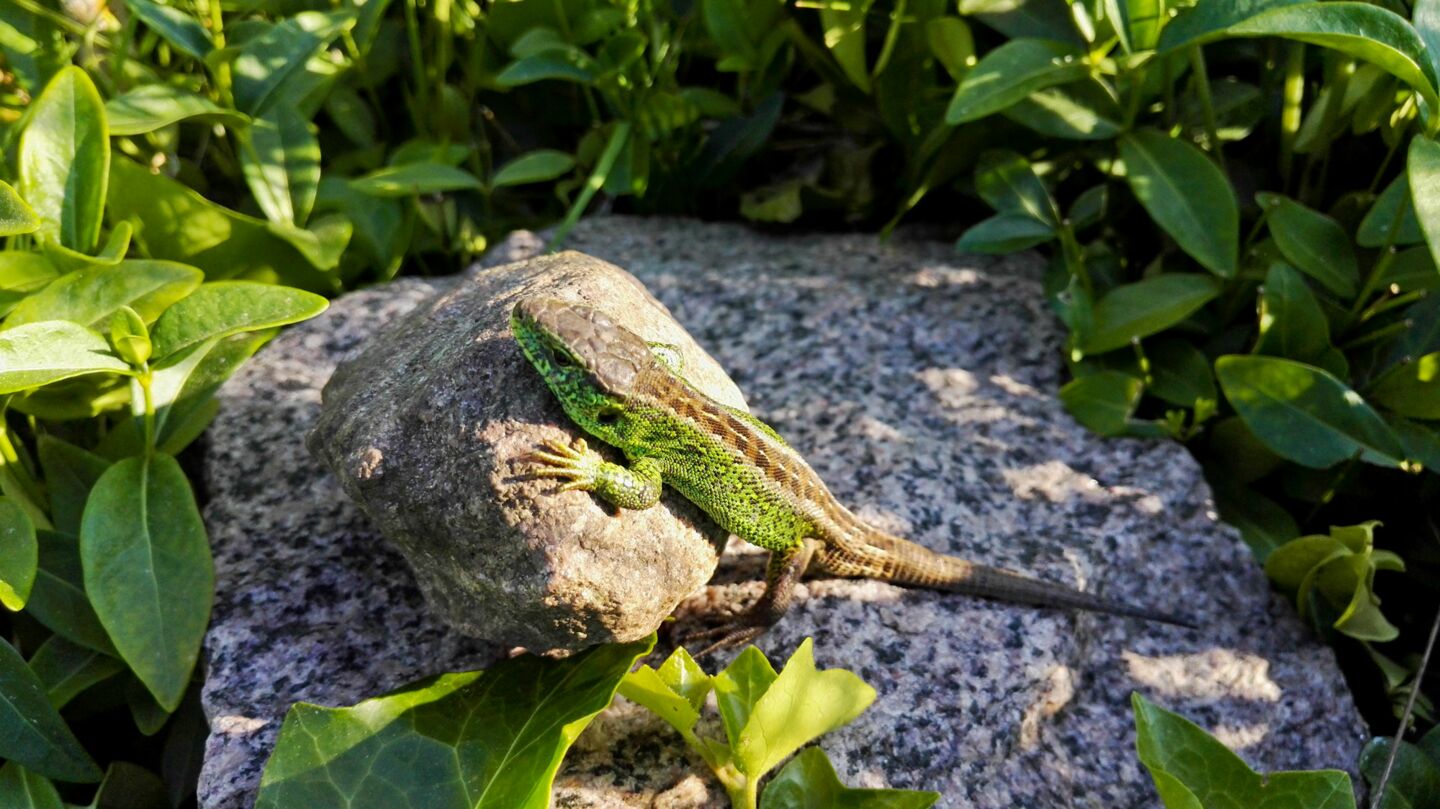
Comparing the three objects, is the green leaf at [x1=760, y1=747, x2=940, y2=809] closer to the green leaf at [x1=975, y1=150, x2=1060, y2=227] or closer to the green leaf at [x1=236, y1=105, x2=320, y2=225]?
the green leaf at [x1=975, y1=150, x2=1060, y2=227]

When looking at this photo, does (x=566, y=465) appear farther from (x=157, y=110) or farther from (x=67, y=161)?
(x=157, y=110)

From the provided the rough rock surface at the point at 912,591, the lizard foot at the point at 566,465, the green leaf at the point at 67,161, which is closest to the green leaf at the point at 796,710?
the rough rock surface at the point at 912,591

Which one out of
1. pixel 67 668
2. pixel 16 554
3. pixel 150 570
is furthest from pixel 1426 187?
pixel 67 668

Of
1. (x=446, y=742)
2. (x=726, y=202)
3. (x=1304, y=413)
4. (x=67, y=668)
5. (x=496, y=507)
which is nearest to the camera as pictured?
(x=496, y=507)

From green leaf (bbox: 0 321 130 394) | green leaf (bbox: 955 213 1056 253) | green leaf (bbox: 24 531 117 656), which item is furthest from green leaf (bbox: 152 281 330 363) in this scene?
green leaf (bbox: 955 213 1056 253)

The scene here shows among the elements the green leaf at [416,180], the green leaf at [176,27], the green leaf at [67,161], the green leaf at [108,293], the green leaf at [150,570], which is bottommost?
the green leaf at [150,570]

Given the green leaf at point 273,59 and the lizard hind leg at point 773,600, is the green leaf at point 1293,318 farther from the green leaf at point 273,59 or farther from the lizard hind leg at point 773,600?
the green leaf at point 273,59
